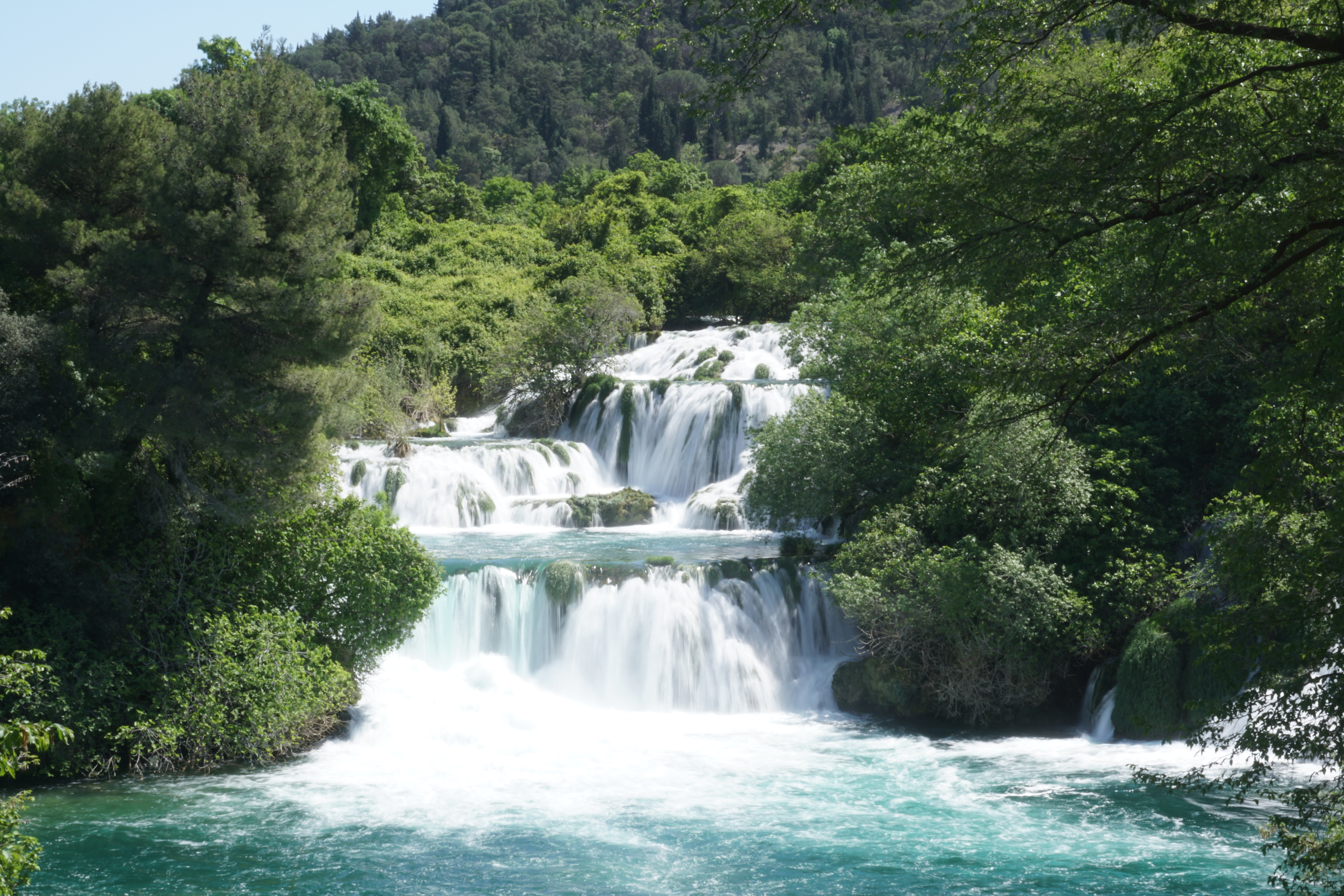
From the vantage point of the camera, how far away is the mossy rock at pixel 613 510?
25.3 meters

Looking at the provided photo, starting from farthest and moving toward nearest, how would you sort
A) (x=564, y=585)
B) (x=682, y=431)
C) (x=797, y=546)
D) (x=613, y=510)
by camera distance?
(x=682, y=431), (x=613, y=510), (x=797, y=546), (x=564, y=585)

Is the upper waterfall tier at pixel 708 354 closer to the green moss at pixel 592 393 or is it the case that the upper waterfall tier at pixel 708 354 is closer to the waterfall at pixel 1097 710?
the green moss at pixel 592 393

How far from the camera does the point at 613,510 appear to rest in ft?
83.8

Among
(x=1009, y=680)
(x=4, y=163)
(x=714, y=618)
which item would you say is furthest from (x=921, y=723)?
(x=4, y=163)

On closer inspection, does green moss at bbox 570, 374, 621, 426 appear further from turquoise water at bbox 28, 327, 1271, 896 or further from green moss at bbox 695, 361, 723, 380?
turquoise water at bbox 28, 327, 1271, 896

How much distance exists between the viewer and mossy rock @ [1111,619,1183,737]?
1430 centimetres

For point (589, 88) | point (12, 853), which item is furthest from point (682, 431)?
point (589, 88)

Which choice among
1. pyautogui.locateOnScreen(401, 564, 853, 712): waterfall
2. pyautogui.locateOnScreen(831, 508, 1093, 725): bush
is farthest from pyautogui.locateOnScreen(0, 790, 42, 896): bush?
pyautogui.locateOnScreen(831, 508, 1093, 725): bush

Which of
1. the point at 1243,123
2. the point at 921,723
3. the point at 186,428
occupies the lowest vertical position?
the point at 921,723

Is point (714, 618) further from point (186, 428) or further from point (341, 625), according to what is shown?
point (186, 428)

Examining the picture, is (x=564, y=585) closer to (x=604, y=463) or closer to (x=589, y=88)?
(x=604, y=463)

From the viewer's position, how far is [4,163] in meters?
14.9

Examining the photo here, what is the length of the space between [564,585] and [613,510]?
7876mm

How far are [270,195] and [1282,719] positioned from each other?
12632mm
